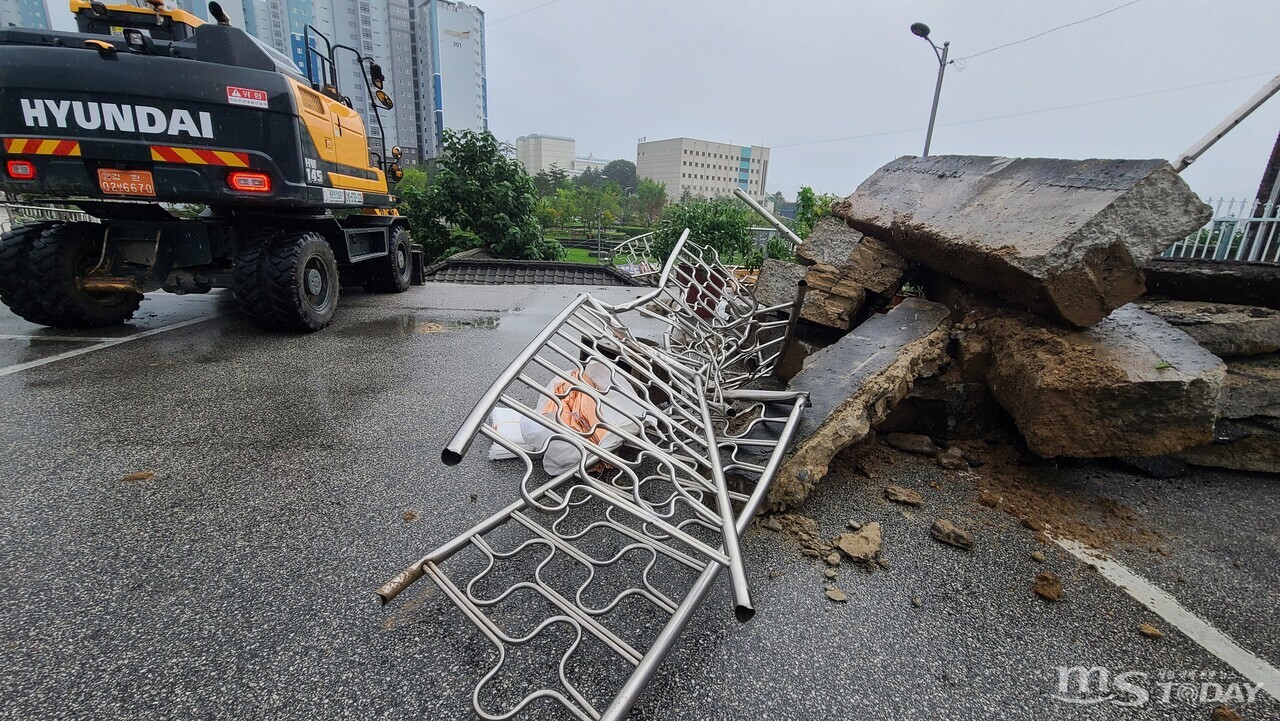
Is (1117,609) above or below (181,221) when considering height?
below

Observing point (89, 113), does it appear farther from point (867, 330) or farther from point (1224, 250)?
point (1224, 250)

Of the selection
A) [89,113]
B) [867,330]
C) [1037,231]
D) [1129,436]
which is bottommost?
[1129,436]

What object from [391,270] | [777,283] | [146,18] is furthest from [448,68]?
[777,283]

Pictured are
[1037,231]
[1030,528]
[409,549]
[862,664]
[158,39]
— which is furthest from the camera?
[158,39]

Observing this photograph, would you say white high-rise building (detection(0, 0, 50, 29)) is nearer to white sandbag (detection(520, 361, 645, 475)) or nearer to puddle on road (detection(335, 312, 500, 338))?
puddle on road (detection(335, 312, 500, 338))

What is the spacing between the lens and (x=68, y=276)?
161 inches

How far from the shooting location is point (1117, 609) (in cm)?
168

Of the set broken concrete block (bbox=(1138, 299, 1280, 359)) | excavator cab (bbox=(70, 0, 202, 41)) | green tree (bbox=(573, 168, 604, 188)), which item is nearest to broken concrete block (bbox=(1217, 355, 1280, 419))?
broken concrete block (bbox=(1138, 299, 1280, 359))

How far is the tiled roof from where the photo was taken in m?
9.70

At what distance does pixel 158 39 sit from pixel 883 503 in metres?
5.75

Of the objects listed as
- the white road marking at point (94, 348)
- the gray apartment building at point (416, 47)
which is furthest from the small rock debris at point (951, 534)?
the gray apartment building at point (416, 47)

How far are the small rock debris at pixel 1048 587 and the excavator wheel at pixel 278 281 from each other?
491cm

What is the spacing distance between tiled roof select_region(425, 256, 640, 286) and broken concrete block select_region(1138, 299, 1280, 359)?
802 cm

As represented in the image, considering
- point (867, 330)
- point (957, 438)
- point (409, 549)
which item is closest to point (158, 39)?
point (409, 549)
